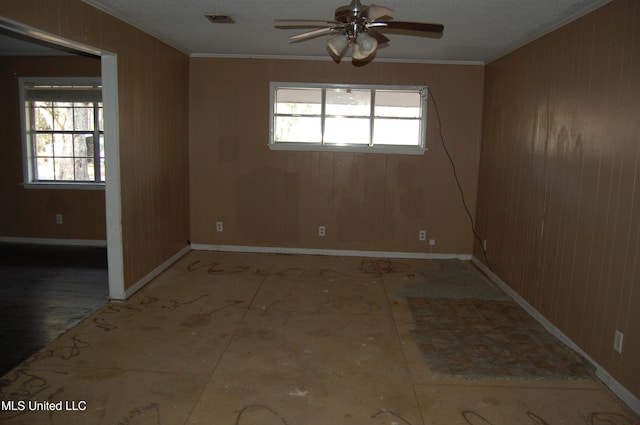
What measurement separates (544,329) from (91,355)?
3.53m

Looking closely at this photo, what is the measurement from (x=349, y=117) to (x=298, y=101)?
708 millimetres

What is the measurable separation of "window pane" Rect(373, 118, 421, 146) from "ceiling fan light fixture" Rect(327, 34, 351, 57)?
2.89 metres

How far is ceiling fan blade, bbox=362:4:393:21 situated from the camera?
2.44 meters

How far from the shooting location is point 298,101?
5789 millimetres

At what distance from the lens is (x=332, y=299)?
429cm

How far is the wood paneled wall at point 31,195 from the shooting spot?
5941 mm

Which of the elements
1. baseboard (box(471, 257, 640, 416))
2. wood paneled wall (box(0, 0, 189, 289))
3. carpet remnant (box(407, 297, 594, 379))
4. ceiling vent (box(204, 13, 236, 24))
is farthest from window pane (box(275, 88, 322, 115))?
baseboard (box(471, 257, 640, 416))

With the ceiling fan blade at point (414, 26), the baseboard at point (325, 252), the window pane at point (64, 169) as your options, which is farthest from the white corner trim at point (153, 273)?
the ceiling fan blade at point (414, 26)

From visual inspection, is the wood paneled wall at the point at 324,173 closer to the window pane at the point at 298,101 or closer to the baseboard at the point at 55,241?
the window pane at the point at 298,101

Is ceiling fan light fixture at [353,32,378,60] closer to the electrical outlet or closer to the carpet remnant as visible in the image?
the carpet remnant

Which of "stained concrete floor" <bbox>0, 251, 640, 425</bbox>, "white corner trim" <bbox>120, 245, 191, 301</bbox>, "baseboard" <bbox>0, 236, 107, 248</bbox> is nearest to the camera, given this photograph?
"stained concrete floor" <bbox>0, 251, 640, 425</bbox>

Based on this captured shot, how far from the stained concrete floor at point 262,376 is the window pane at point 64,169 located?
2926mm

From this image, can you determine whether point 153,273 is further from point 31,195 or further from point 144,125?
point 31,195

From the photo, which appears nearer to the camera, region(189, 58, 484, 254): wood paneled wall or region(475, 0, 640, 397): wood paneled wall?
region(475, 0, 640, 397): wood paneled wall
